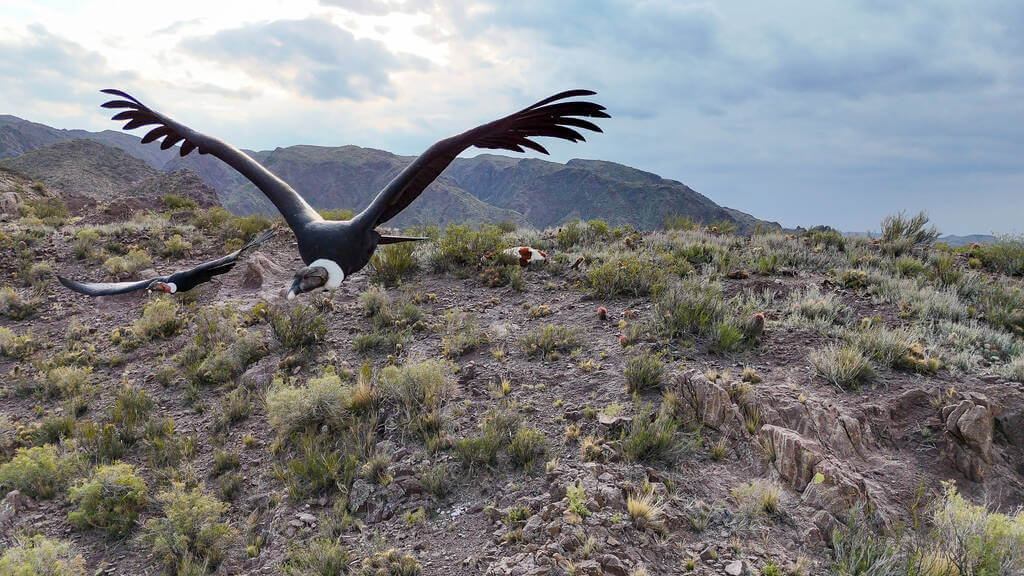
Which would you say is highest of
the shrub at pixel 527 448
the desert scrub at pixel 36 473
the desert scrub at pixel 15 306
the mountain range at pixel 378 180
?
the mountain range at pixel 378 180

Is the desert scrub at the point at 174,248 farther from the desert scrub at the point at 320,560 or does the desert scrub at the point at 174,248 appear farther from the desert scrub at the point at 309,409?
the desert scrub at the point at 320,560

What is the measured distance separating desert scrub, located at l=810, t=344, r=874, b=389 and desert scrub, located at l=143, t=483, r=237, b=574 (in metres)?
5.73

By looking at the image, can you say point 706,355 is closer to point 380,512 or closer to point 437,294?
point 380,512

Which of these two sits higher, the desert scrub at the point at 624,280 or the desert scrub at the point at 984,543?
the desert scrub at the point at 624,280

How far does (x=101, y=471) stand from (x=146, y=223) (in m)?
12.6

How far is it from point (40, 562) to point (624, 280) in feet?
A: 22.3

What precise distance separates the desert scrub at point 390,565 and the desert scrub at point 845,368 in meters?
4.31

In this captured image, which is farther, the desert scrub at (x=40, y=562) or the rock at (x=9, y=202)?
the rock at (x=9, y=202)

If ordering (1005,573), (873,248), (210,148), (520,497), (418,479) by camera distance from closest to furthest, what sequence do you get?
(1005,573) → (520,497) → (418,479) → (210,148) → (873,248)

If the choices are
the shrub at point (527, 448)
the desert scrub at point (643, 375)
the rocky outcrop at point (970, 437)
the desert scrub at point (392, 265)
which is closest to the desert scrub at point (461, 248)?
the desert scrub at point (392, 265)

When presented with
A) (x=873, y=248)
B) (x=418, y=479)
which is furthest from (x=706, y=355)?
(x=873, y=248)

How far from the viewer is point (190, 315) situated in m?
7.80

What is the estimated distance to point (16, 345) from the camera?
23.2ft

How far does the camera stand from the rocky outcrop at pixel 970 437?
3.50 m
